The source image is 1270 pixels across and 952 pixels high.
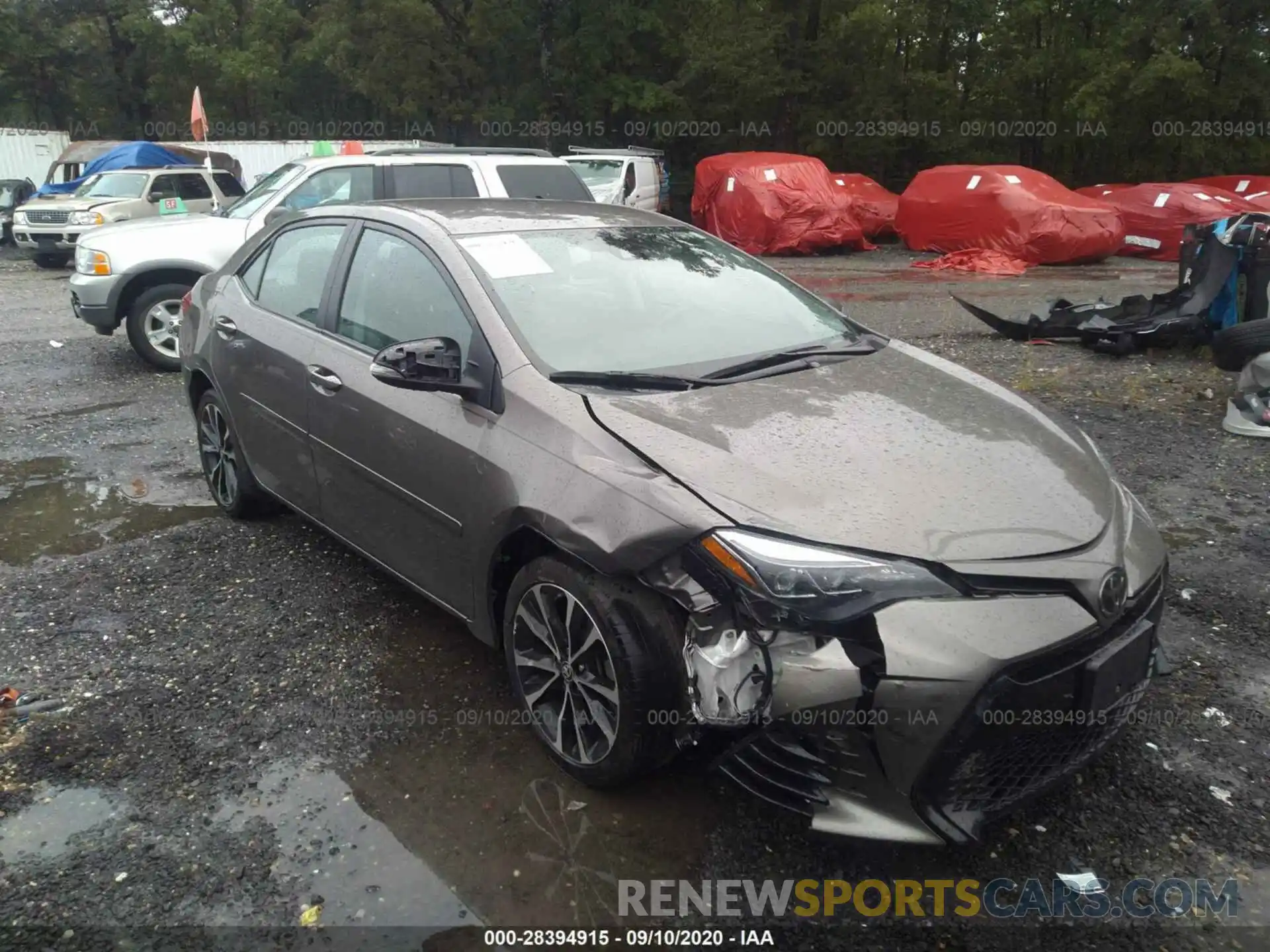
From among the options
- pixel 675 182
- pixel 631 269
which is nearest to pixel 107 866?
pixel 631 269

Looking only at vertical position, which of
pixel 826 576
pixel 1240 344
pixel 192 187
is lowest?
pixel 1240 344

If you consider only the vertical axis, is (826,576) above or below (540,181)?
below

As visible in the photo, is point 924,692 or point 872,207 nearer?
point 924,692

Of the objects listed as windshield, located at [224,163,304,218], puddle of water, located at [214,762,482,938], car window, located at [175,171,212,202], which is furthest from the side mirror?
car window, located at [175,171,212,202]

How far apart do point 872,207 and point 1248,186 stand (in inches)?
263

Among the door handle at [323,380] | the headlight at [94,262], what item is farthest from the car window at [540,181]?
the door handle at [323,380]

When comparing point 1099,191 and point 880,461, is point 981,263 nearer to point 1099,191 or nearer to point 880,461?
Answer: point 1099,191

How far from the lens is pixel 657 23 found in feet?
88.9

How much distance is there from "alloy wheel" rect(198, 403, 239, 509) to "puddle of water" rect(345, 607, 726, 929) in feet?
6.59

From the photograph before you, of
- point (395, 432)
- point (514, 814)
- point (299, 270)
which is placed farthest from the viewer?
point (299, 270)

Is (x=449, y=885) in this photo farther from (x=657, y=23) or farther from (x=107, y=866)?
(x=657, y=23)

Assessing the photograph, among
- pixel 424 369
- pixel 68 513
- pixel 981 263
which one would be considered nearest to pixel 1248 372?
pixel 424 369

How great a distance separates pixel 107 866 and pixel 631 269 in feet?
8.51

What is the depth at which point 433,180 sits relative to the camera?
850 cm
